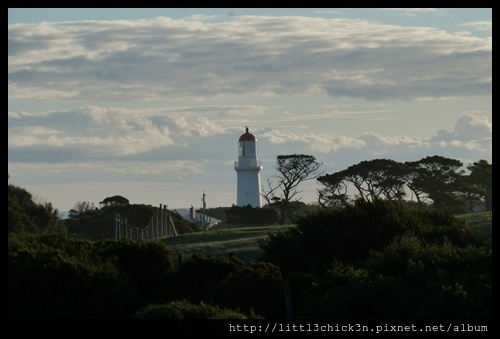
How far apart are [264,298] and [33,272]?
7478 mm

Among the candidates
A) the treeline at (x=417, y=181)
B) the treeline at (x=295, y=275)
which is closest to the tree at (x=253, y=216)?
the treeline at (x=417, y=181)

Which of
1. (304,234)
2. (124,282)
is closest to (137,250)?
(124,282)

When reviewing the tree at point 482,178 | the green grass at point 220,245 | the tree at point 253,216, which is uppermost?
the tree at point 482,178

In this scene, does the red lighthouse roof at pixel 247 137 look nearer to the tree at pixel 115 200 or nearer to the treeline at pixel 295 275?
the tree at pixel 115 200

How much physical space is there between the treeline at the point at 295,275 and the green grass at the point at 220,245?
4407 mm

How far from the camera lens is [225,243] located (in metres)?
53.8

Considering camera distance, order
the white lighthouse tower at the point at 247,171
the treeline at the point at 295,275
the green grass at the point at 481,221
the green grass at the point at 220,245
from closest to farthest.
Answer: the treeline at the point at 295,275 → the green grass at the point at 220,245 → the green grass at the point at 481,221 → the white lighthouse tower at the point at 247,171

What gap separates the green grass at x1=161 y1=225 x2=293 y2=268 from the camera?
47781mm

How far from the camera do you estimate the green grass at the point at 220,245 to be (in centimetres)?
4778

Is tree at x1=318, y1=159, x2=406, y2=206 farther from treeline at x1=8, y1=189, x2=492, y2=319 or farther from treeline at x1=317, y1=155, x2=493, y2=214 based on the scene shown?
treeline at x1=8, y1=189, x2=492, y2=319

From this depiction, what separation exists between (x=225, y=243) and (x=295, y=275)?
20297mm

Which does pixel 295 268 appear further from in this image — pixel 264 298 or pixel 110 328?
pixel 110 328

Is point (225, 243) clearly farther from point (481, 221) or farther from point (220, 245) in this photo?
point (481, 221)

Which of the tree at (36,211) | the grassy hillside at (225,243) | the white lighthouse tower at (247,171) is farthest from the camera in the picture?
the white lighthouse tower at (247,171)
